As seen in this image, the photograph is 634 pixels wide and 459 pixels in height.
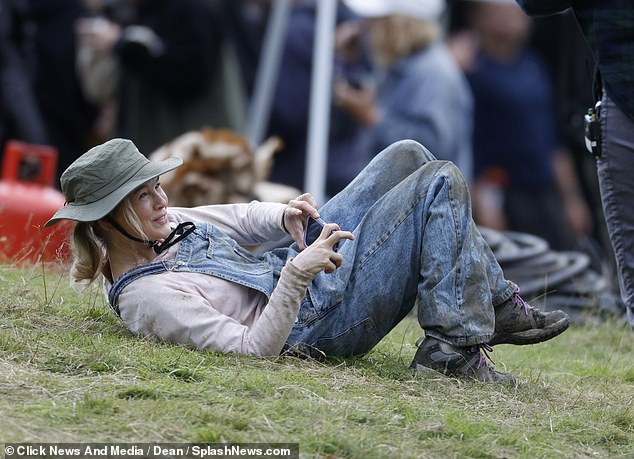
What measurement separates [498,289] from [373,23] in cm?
551

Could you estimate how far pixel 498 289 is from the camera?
5180 millimetres

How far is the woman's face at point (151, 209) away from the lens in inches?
195

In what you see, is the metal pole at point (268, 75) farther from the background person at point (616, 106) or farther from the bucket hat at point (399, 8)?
the background person at point (616, 106)

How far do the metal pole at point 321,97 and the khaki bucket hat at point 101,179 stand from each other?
16.4 ft

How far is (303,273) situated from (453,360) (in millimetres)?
761

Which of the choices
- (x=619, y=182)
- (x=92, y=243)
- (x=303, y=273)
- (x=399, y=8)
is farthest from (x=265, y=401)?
(x=399, y=8)

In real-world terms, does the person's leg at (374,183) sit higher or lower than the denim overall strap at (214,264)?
higher

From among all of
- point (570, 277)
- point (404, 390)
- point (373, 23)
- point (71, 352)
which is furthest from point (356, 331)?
point (373, 23)

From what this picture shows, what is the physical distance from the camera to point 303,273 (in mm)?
4734

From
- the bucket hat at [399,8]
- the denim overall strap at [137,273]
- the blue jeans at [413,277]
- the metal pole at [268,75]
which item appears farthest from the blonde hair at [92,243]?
the metal pole at [268,75]

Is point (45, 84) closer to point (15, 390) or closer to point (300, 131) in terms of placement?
point (300, 131)

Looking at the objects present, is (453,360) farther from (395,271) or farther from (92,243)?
(92,243)

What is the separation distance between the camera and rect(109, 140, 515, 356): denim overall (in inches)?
196

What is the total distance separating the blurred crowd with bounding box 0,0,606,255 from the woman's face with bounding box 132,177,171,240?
16.7 ft
